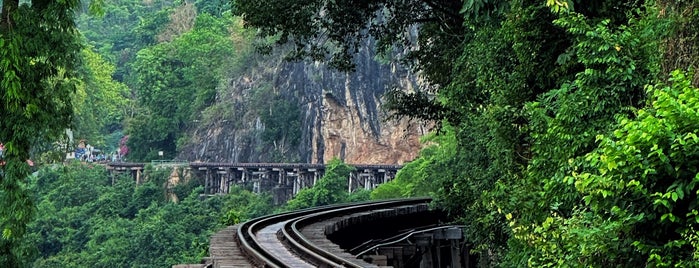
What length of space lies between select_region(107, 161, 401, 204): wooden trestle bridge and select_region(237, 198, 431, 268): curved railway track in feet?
96.3

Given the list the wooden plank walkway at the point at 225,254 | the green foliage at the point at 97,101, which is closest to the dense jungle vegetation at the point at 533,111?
the wooden plank walkway at the point at 225,254

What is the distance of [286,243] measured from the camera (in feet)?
41.4

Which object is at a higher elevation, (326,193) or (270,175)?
(270,175)

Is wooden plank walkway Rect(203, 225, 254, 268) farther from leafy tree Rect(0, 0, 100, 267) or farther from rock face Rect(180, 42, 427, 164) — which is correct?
rock face Rect(180, 42, 427, 164)

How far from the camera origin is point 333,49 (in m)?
50.0

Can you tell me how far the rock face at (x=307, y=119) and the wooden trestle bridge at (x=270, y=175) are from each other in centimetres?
217

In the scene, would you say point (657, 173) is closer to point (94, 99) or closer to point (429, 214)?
point (429, 214)

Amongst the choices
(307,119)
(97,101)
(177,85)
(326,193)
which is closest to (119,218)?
(307,119)

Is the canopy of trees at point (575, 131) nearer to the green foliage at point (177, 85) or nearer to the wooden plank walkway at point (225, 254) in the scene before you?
the wooden plank walkway at point (225, 254)

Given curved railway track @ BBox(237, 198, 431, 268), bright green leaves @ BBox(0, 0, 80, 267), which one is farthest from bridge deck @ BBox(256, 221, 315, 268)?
bright green leaves @ BBox(0, 0, 80, 267)

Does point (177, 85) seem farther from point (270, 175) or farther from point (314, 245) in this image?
point (314, 245)

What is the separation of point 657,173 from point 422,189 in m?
28.6

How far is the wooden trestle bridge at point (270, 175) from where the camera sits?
155 feet

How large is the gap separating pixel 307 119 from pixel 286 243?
42.5 metres
